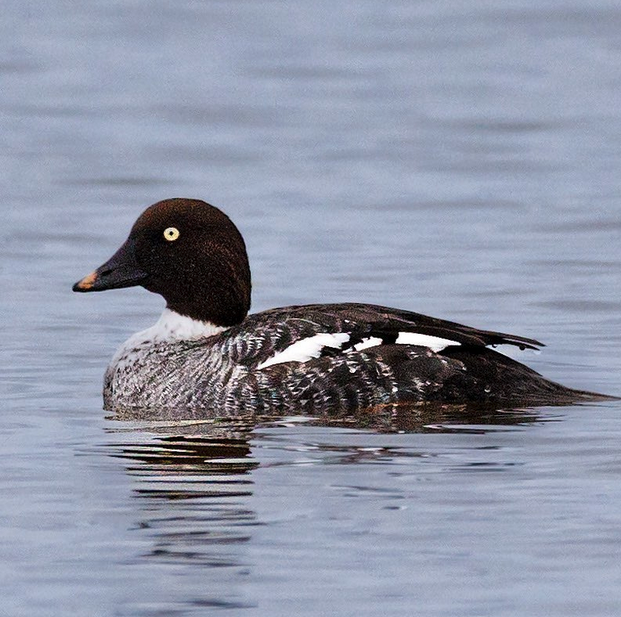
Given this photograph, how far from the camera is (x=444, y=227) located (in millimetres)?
17797

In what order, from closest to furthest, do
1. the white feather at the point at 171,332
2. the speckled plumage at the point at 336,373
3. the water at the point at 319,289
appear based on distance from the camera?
1. the water at the point at 319,289
2. the speckled plumage at the point at 336,373
3. the white feather at the point at 171,332

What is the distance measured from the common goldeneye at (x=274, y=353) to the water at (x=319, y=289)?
1.00 ft

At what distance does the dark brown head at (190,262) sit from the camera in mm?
A: 12000

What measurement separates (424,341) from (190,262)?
64.4 inches

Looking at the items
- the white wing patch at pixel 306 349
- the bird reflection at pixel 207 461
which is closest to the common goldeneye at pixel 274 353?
the white wing patch at pixel 306 349

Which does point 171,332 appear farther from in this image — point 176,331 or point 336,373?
point 336,373

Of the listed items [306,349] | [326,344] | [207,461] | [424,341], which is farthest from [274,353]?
[207,461]

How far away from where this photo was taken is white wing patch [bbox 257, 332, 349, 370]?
11258 millimetres

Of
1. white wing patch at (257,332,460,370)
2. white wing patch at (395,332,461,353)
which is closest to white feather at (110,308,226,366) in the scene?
white wing patch at (257,332,460,370)

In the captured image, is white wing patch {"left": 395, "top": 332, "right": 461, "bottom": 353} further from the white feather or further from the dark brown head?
the white feather

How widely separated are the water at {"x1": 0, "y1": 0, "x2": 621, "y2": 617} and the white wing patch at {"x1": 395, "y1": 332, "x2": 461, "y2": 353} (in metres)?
0.42

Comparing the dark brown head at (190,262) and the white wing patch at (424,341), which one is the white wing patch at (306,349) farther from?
the dark brown head at (190,262)

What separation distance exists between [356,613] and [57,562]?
53.7 inches

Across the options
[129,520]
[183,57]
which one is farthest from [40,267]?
[183,57]
